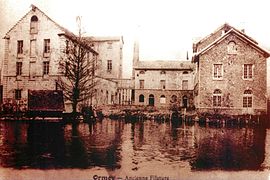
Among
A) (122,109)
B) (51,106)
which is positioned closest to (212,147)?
(122,109)

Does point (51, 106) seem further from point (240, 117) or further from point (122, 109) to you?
point (240, 117)

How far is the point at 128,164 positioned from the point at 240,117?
1699mm

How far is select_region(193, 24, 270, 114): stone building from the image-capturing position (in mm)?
3730

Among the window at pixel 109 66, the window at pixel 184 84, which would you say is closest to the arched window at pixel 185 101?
the window at pixel 184 84

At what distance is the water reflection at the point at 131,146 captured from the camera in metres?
3.05

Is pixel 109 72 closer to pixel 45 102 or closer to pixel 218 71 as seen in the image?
pixel 45 102

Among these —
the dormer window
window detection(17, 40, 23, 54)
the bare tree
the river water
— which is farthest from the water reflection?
the dormer window

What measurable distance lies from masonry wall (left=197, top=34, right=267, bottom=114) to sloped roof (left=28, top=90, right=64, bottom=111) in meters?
1.83

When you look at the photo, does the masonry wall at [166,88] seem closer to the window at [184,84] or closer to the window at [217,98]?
the window at [184,84]

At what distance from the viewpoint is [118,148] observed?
11.4ft

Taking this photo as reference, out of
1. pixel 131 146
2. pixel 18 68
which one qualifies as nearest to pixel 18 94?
pixel 18 68

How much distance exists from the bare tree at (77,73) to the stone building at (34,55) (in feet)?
0.25

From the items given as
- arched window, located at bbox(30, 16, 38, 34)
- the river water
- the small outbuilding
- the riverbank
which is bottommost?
the river water

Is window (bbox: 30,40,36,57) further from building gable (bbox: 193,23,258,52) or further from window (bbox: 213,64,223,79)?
window (bbox: 213,64,223,79)
